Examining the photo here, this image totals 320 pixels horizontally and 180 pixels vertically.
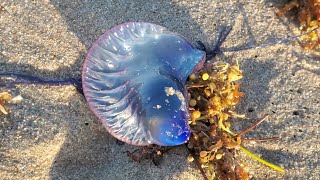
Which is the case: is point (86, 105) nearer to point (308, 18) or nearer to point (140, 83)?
point (140, 83)

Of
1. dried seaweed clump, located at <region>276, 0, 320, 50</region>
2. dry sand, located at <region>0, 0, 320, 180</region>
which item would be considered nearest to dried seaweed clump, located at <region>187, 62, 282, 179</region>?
dry sand, located at <region>0, 0, 320, 180</region>

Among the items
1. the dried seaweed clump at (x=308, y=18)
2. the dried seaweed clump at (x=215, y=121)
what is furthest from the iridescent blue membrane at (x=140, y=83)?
the dried seaweed clump at (x=308, y=18)

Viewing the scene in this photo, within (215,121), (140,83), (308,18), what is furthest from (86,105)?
(308,18)

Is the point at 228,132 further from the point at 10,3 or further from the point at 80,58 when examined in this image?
the point at 10,3

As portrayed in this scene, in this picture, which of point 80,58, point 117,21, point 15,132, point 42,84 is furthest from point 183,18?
point 15,132

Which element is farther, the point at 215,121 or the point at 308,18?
the point at 308,18
